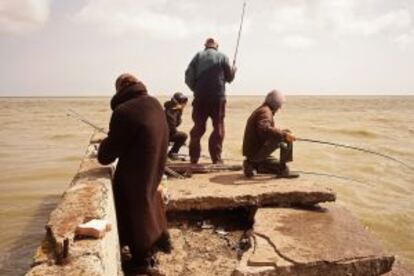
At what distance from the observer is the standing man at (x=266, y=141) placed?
23.0 feet

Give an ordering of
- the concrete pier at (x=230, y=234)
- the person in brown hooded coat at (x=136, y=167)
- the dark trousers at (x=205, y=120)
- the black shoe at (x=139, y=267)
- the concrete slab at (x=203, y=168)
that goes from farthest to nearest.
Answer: the dark trousers at (x=205, y=120)
the concrete slab at (x=203, y=168)
the black shoe at (x=139, y=267)
the person in brown hooded coat at (x=136, y=167)
the concrete pier at (x=230, y=234)

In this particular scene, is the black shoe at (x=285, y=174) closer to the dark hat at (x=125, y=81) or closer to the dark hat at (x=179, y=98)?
the dark hat at (x=179, y=98)

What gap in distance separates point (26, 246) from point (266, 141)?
385 centimetres

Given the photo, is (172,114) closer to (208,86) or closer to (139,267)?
(208,86)

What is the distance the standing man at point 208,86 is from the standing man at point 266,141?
89cm

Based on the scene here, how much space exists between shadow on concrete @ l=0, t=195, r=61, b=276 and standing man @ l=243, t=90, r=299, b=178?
327cm

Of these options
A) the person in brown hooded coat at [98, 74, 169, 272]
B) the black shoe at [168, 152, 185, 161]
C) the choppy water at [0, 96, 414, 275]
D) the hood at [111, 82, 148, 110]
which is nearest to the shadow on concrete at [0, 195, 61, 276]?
the choppy water at [0, 96, 414, 275]

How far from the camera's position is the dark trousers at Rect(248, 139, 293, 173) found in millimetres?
7207

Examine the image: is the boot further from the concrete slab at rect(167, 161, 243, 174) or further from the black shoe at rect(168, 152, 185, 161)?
the black shoe at rect(168, 152, 185, 161)

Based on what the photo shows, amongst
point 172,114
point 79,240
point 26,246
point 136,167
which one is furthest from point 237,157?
point 79,240

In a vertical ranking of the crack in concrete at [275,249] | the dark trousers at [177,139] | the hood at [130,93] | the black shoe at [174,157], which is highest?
the hood at [130,93]

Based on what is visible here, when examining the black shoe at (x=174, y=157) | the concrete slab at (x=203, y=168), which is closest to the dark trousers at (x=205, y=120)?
the concrete slab at (x=203, y=168)

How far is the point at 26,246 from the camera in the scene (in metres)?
7.46

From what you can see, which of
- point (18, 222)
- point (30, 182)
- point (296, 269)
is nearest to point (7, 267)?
point (18, 222)
